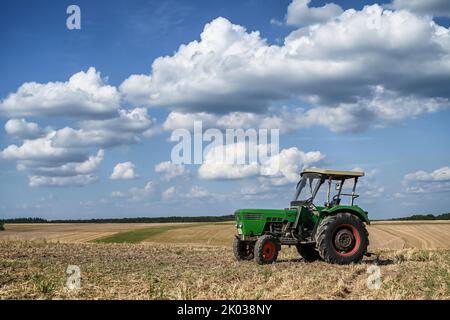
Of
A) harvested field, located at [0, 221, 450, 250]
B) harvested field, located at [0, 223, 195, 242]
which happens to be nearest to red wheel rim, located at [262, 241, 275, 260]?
harvested field, located at [0, 221, 450, 250]

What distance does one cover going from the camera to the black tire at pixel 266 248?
15.1 m

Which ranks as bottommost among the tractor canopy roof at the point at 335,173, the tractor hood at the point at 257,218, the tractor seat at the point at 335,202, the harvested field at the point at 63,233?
the harvested field at the point at 63,233

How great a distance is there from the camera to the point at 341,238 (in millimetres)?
15531

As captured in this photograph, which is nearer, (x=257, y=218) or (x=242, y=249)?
(x=257, y=218)

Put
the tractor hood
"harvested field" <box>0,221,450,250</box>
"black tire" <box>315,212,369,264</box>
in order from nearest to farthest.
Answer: "black tire" <box>315,212,369,264</box> < the tractor hood < "harvested field" <box>0,221,450,250</box>

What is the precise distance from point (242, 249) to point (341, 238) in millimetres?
3224

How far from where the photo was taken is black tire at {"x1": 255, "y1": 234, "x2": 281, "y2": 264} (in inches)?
595

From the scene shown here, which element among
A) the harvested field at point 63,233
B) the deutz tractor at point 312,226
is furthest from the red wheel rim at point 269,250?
the harvested field at point 63,233

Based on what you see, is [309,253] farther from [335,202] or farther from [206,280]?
[206,280]

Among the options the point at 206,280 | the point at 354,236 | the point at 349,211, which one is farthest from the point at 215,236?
the point at 206,280

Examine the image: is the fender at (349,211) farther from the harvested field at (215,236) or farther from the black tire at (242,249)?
the harvested field at (215,236)

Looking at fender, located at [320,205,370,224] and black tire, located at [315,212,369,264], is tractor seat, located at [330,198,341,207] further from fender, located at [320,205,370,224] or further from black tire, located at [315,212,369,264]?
black tire, located at [315,212,369,264]

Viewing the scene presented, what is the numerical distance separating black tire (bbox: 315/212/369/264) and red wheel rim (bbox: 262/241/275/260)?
1321 mm
